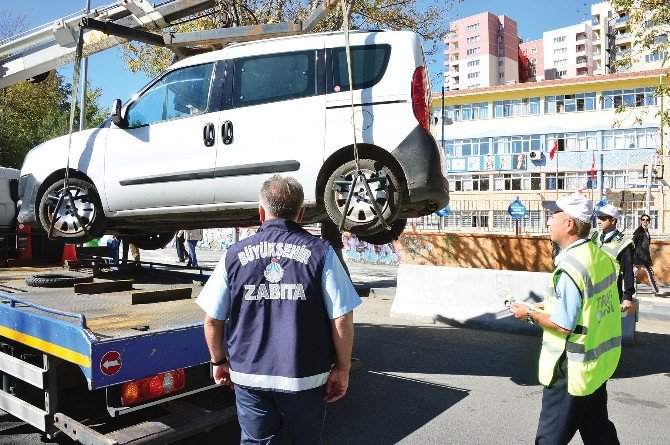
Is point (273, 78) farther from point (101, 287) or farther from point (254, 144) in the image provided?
point (101, 287)

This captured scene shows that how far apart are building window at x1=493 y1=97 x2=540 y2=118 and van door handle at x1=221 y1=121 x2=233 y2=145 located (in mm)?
41393

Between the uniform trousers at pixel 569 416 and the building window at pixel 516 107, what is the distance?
43.0 m

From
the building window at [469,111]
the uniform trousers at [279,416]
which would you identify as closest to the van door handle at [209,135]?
the uniform trousers at [279,416]

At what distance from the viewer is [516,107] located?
43938 mm

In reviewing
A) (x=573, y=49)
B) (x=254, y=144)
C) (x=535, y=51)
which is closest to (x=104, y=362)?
(x=254, y=144)

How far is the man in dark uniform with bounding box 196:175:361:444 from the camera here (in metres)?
2.44

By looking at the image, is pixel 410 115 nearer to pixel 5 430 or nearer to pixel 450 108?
pixel 5 430

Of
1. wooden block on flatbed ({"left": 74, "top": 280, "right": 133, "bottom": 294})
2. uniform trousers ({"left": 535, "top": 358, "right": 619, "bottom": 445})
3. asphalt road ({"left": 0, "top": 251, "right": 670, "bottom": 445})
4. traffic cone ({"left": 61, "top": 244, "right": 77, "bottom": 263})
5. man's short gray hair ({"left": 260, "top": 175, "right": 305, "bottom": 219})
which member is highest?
man's short gray hair ({"left": 260, "top": 175, "right": 305, "bottom": 219})

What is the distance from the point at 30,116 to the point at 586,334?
32.9 metres

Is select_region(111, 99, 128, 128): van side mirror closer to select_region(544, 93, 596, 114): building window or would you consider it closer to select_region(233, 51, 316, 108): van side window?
select_region(233, 51, 316, 108): van side window

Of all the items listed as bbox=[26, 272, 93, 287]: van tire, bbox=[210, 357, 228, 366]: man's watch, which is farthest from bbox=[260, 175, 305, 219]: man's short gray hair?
bbox=[26, 272, 93, 287]: van tire

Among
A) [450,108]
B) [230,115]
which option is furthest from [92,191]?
[450,108]

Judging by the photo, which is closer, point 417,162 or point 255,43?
point 417,162

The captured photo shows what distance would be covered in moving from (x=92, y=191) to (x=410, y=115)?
3212 mm
